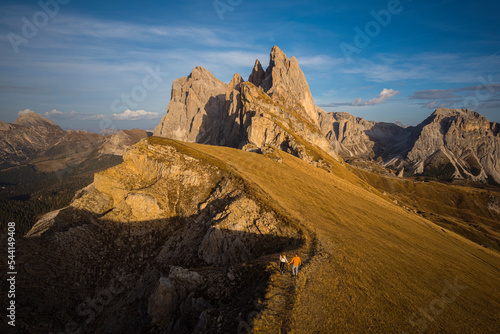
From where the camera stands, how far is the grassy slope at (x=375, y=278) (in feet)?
60.8

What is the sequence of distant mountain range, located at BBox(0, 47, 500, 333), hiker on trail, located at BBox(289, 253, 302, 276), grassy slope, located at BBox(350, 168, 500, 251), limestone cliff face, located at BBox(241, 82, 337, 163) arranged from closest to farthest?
distant mountain range, located at BBox(0, 47, 500, 333), hiker on trail, located at BBox(289, 253, 302, 276), grassy slope, located at BBox(350, 168, 500, 251), limestone cliff face, located at BBox(241, 82, 337, 163)

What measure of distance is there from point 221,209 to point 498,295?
3976cm

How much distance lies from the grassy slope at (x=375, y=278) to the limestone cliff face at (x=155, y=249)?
503 cm

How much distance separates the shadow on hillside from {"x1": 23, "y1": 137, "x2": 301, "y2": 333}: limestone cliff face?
0.14 meters

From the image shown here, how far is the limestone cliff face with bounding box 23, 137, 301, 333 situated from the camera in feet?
79.3

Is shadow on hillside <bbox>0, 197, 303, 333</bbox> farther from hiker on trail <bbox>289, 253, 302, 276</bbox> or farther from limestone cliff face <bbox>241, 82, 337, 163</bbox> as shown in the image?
limestone cliff face <bbox>241, 82, 337, 163</bbox>

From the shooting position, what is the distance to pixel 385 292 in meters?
22.3

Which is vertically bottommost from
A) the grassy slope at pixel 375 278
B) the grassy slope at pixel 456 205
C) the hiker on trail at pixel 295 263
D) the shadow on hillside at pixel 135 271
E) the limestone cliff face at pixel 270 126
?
the grassy slope at pixel 456 205

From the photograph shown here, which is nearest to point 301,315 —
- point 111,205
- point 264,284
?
point 264,284

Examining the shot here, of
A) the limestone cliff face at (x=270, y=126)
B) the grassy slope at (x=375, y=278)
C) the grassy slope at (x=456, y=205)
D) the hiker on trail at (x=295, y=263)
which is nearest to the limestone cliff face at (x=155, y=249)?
the hiker on trail at (x=295, y=263)

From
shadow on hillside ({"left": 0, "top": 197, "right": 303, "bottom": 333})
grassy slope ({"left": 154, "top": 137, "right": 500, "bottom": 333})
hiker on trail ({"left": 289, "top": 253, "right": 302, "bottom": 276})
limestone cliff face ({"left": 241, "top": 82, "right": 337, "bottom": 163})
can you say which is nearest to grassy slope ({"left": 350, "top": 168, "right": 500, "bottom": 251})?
limestone cliff face ({"left": 241, "top": 82, "right": 337, "bottom": 163})

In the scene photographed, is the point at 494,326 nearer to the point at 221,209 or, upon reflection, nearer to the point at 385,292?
the point at 385,292

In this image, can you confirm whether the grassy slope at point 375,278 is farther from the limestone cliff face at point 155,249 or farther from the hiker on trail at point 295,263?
the limestone cliff face at point 155,249

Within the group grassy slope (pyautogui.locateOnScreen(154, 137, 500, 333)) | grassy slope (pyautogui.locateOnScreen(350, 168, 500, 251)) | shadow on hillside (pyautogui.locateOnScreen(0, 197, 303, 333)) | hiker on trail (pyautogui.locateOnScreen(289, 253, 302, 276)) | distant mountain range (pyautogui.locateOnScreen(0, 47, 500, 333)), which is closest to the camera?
grassy slope (pyautogui.locateOnScreen(154, 137, 500, 333))
